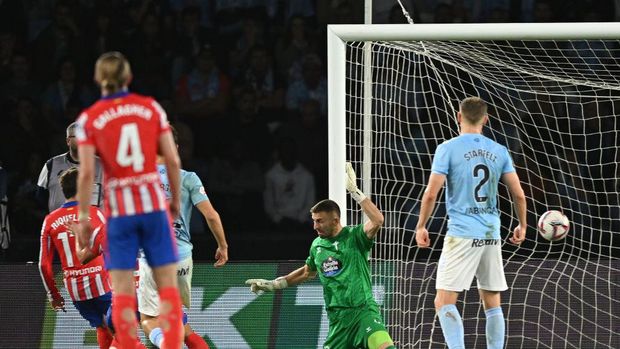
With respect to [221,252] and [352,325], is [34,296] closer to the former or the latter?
[221,252]

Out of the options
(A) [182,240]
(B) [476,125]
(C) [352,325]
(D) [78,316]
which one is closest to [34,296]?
(D) [78,316]

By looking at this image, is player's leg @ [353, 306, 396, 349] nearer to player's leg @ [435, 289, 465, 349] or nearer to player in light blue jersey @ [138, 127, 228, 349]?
player's leg @ [435, 289, 465, 349]

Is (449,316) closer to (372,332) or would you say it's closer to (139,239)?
(372,332)

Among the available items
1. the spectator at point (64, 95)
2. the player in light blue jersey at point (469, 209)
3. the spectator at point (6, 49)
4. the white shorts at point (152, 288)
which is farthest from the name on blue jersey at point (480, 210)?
the spectator at point (6, 49)

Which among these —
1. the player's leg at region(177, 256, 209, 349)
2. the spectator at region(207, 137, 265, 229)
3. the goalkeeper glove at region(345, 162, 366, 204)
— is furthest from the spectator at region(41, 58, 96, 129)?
the goalkeeper glove at region(345, 162, 366, 204)

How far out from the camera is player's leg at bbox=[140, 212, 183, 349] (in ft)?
21.4

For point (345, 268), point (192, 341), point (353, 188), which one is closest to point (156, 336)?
point (192, 341)

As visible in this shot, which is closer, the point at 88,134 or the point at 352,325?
the point at 88,134

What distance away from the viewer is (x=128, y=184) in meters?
6.44

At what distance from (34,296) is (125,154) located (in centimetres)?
442

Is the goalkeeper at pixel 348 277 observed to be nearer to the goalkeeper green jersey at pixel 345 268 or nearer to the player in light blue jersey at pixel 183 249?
the goalkeeper green jersey at pixel 345 268

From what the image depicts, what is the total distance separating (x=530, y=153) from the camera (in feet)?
39.5

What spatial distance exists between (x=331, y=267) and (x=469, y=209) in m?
0.98

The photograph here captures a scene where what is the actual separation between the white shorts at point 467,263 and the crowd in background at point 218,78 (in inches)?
153
